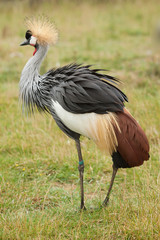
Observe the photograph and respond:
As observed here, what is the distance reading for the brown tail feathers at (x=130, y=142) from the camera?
8.39ft

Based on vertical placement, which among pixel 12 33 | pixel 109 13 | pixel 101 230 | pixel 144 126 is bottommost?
pixel 101 230

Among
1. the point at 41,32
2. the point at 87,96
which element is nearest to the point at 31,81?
the point at 41,32

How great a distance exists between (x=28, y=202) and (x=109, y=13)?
8398 millimetres

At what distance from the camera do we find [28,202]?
9.82 feet

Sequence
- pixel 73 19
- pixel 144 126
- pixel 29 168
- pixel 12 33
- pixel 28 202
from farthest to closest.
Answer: pixel 73 19
pixel 12 33
pixel 144 126
pixel 29 168
pixel 28 202

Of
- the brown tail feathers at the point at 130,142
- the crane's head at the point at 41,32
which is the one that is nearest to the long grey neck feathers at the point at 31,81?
the crane's head at the point at 41,32

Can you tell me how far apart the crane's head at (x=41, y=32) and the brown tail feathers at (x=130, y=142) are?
0.90 m

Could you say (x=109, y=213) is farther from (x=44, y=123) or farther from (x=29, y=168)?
(x=44, y=123)

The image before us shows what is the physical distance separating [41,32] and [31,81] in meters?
0.40

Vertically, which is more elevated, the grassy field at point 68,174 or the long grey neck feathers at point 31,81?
the long grey neck feathers at point 31,81

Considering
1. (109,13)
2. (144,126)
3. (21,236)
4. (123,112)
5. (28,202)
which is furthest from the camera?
(109,13)

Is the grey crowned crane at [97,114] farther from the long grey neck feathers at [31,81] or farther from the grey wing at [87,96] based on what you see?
the long grey neck feathers at [31,81]

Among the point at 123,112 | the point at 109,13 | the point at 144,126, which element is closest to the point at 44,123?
the point at 144,126

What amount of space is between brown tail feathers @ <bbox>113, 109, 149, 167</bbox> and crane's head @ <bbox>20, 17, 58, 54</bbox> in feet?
2.96
